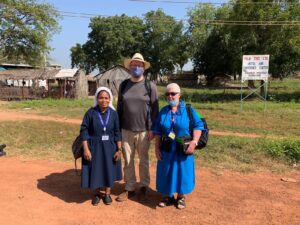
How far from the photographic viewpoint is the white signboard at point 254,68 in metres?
15.3

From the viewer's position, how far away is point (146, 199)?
480 cm

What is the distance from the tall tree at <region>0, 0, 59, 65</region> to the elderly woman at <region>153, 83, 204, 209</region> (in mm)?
27592

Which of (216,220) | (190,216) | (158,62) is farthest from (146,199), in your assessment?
(158,62)

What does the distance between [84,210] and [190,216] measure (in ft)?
4.30

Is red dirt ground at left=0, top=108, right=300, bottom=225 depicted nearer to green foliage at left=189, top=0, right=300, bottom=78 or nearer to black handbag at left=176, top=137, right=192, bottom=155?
black handbag at left=176, top=137, right=192, bottom=155

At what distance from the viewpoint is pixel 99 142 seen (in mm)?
4551

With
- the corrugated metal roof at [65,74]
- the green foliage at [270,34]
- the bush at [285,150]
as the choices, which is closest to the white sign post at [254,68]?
the green foliage at [270,34]

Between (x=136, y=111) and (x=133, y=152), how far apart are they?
0.62m

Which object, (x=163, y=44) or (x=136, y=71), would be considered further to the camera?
(x=163, y=44)

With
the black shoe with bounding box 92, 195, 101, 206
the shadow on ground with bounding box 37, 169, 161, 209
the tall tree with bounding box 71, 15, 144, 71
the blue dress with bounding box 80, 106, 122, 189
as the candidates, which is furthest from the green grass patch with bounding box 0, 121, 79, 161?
the tall tree with bounding box 71, 15, 144, 71

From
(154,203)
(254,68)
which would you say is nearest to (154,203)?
(154,203)

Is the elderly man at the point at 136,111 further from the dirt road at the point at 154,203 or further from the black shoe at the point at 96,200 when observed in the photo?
the dirt road at the point at 154,203

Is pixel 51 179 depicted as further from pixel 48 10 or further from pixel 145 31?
pixel 145 31

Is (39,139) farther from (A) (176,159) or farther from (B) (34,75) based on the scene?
(B) (34,75)
